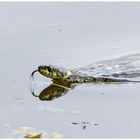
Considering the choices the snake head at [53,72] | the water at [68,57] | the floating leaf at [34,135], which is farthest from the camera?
the snake head at [53,72]

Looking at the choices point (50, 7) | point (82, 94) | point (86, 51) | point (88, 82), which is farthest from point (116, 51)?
point (50, 7)

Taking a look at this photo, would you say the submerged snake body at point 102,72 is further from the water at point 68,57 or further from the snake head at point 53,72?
the water at point 68,57

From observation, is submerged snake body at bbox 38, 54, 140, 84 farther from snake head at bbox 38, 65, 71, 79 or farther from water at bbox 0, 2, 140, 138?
water at bbox 0, 2, 140, 138

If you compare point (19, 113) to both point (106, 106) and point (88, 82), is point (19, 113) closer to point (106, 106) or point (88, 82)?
point (106, 106)

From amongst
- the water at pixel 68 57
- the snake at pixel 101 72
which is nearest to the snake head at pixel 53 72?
the snake at pixel 101 72

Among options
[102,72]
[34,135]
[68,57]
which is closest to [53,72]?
[68,57]

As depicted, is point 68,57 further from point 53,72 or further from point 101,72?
point 53,72

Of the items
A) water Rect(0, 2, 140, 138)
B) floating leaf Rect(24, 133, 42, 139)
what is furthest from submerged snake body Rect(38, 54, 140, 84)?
floating leaf Rect(24, 133, 42, 139)
